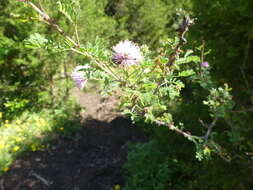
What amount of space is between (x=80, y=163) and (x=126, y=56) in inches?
137

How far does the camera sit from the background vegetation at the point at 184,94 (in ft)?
6.47

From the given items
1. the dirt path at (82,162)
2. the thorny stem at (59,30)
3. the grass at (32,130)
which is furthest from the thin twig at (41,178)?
the thorny stem at (59,30)

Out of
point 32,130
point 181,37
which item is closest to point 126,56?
point 181,37

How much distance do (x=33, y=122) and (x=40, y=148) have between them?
92cm

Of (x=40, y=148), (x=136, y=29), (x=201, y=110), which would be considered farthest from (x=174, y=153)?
(x=136, y=29)

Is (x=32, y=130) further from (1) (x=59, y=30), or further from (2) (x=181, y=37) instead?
(2) (x=181, y=37)

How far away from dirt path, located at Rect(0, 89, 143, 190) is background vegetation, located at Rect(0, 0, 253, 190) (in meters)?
0.28

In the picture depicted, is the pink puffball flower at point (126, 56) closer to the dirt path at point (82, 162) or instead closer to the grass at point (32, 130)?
the dirt path at point (82, 162)

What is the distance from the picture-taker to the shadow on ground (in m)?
3.51

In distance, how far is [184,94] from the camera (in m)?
4.28

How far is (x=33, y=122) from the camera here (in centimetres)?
503

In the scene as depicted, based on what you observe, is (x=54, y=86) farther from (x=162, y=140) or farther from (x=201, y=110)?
(x=201, y=110)

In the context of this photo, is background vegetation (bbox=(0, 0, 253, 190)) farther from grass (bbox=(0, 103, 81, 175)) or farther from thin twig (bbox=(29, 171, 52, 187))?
thin twig (bbox=(29, 171, 52, 187))

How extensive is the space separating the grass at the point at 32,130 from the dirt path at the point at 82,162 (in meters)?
0.16
